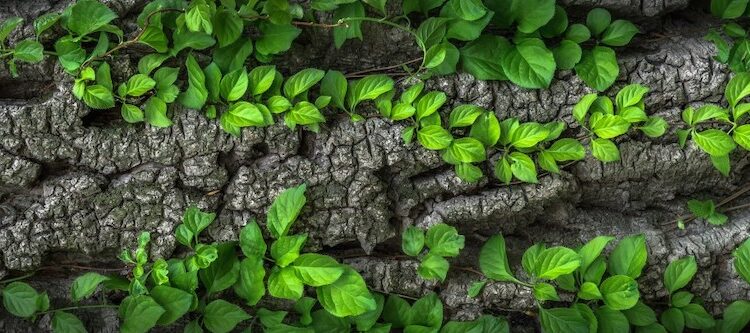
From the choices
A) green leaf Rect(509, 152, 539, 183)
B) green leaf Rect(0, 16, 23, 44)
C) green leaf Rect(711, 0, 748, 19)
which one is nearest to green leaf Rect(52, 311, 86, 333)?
green leaf Rect(0, 16, 23, 44)

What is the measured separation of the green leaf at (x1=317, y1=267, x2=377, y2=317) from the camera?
2.30 meters

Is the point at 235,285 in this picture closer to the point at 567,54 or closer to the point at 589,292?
the point at 589,292

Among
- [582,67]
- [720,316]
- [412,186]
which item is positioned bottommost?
[720,316]

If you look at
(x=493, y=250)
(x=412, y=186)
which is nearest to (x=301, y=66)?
(x=412, y=186)

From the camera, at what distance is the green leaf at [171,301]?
229 cm

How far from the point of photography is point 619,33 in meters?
2.53

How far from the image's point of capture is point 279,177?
239 cm

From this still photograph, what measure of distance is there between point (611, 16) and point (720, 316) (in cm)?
127

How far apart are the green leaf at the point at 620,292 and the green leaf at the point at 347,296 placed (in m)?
0.87

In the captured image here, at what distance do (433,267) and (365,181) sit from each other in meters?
0.39

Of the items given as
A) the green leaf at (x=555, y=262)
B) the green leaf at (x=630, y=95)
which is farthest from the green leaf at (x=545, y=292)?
the green leaf at (x=630, y=95)

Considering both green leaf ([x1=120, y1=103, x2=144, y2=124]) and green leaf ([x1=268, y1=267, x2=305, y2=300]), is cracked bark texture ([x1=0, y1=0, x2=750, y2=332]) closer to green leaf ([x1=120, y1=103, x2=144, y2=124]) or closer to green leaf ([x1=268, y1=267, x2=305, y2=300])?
green leaf ([x1=120, y1=103, x2=144, y2=124])

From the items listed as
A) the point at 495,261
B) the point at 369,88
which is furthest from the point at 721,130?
the point at 369,88

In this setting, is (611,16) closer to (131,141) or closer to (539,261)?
(539,261)
